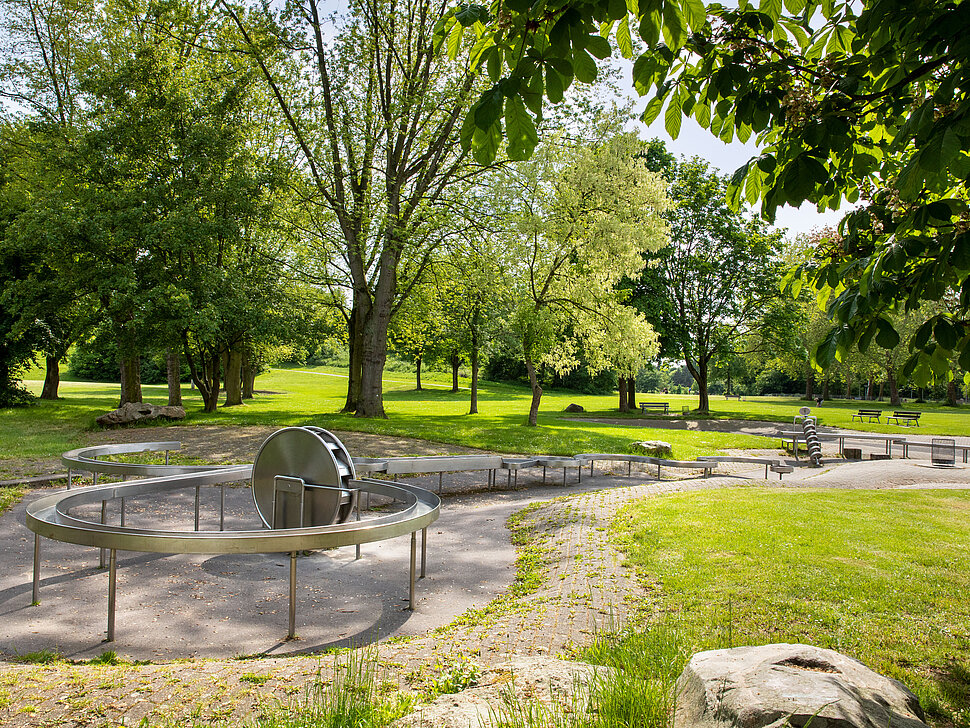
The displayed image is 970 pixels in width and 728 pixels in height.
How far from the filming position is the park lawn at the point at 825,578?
5.36 m

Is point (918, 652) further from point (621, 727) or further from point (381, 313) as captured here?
point (381, 313)

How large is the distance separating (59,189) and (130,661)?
74.0ft

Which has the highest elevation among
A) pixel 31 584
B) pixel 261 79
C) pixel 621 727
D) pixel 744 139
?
pixel 261 79

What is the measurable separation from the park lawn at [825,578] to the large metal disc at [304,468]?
401cm

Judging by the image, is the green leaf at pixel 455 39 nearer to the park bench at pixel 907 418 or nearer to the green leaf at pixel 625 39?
the green leaf at pixel 625 39

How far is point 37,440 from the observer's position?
19.0 metres

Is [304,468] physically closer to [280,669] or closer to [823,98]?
[280,669]

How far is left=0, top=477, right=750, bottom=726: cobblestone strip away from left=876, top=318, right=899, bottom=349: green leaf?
3215mm

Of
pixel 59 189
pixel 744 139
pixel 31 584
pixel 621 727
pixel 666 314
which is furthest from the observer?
pixel 666 314

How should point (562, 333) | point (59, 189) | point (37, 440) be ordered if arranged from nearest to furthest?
point (37, 440) < point (59, 189) < point (562, 333)

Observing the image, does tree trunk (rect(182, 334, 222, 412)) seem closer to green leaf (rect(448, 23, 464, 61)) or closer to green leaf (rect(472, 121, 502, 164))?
green leaf (rect(448, 23, 464, 61))

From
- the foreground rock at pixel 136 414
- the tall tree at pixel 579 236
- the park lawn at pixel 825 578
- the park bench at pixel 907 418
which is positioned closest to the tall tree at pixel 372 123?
the tall tree at pixel 579 236

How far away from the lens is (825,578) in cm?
728

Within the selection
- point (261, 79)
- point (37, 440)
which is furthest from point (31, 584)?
point (261, 79)
